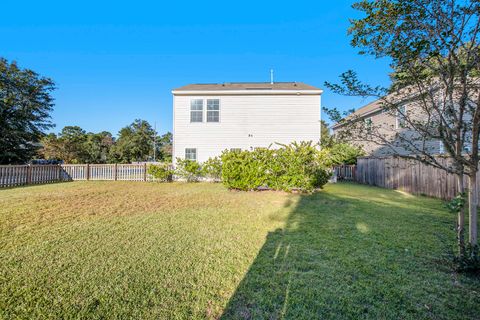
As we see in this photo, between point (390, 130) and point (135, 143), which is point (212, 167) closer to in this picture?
point (390, 130)

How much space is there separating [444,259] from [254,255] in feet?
9.05

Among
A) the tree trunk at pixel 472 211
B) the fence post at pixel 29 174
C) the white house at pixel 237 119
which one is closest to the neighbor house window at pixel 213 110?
the white house at pixel 237 119

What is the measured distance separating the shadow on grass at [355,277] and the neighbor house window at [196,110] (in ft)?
33.3

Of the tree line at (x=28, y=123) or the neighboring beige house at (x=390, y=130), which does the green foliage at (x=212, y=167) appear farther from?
the tree line at (x=28, y=123)

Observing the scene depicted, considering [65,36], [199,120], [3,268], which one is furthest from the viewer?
[199,120]

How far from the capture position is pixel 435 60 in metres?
2.87

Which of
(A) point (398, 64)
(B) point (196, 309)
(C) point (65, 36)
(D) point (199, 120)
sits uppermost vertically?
(C) point (65, 36)

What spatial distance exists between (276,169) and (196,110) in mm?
6977

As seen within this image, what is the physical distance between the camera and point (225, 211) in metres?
5.75

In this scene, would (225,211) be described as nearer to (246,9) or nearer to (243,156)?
(243,156)

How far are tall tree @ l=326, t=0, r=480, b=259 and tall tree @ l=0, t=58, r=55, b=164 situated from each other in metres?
24.8

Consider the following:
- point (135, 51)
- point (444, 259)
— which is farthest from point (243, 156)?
point (135, 51)

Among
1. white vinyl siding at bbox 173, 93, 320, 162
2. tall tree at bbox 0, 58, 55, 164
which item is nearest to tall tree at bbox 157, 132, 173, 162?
tall tree at bbox 0, 58, 55, 164

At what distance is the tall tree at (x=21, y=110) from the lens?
17062mm
